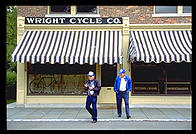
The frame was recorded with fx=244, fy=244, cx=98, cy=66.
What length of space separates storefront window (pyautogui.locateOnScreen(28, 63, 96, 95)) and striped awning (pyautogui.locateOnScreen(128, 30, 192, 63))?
2478mm

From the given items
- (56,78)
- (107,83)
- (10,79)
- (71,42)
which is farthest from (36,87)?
(10,79)

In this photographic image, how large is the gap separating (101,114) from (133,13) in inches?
210

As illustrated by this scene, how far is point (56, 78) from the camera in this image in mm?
12039

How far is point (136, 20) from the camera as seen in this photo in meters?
12.0

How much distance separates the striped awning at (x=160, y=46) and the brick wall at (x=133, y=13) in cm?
62

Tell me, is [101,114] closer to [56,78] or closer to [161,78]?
[56,78]

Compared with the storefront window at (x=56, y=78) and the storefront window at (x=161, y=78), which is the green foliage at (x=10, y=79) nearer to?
the storefront window at (x=56, y=78)

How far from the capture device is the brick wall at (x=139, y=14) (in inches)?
468

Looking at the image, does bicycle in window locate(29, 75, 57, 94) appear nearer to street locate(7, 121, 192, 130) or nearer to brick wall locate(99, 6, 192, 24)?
street locate(7, 121, 192, 130)

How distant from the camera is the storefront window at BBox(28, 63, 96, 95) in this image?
12.0 meters

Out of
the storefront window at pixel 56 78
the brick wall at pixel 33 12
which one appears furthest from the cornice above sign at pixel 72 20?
the storefront window at pixel 56 78

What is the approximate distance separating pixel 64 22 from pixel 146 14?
159 inches

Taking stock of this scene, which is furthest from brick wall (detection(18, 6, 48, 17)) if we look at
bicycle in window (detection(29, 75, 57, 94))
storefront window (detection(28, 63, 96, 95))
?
bicycle in window (detection(29, 75, 57, 94))
